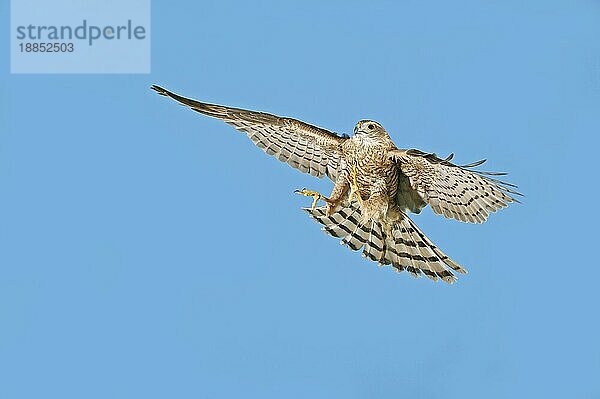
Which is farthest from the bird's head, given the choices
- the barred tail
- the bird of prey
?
A: the barred tail

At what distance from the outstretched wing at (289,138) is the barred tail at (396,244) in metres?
0.43

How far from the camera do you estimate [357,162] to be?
13984 millimetres

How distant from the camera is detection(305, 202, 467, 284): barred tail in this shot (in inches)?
564

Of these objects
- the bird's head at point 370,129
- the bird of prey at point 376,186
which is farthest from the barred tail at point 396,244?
the bird's head at point 370,129

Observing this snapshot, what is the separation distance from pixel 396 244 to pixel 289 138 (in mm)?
1328

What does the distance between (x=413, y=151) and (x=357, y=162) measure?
58 centimetres

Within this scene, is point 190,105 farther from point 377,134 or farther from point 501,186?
point 501,186

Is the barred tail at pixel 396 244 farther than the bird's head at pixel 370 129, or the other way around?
the barred tail at pixel 396 244

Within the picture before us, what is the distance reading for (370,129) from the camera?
1383 cm

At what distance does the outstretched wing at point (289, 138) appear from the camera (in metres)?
14.3

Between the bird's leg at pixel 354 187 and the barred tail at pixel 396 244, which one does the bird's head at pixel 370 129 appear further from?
the barred tail at pixel 396 244

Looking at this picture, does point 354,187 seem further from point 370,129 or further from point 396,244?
point 396,244

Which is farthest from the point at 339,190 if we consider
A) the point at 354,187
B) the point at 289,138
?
the point at 289,138

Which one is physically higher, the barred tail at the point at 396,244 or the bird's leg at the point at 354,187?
the bird's leg at the point at 354,187
